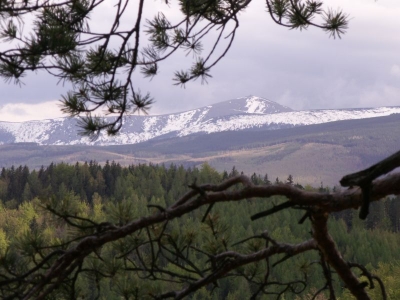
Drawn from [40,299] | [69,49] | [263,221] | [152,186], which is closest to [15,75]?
[69,49]

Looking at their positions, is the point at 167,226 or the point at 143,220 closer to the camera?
the point at 143,220

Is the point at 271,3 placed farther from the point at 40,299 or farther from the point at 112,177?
the point at 112,177

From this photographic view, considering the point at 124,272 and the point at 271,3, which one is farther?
the point at 271,3

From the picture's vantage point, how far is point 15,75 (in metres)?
3.93

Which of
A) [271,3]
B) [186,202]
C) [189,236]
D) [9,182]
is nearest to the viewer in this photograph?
[186,202]

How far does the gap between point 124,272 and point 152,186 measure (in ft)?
275

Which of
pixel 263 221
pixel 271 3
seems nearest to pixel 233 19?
pixel 271 3

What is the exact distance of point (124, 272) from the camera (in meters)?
3.32

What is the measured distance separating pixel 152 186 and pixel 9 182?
1959 cm

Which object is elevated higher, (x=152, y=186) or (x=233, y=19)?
(x=233, y=19)

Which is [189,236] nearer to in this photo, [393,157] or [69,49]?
[69,49]

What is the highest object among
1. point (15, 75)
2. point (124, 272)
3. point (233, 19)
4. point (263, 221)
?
point (233, 19)

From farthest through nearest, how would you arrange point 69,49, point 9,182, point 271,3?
1. point 9,182
2. point 271,3
3. point 69,49

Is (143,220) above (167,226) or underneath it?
above
